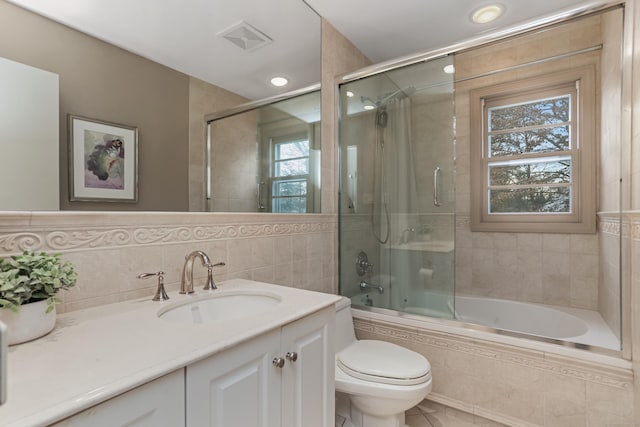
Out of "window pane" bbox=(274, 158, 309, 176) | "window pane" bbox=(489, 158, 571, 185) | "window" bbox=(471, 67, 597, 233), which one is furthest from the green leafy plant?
"window pane" bbox=(489, 158, 571, 185)

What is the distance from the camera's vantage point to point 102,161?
1024mm

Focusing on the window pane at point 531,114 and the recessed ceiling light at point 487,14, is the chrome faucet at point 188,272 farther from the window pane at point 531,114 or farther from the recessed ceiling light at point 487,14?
the window pane at point 531,114

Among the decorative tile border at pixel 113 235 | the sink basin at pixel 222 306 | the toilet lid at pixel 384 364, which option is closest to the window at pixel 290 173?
the decorative tile border at pixel 113 235

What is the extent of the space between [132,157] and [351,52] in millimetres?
1884

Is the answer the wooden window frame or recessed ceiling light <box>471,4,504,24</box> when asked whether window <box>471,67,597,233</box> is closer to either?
recessed ceiling light <box>471,4,504,24</box>

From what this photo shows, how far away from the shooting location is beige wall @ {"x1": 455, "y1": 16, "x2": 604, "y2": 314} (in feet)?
7.27

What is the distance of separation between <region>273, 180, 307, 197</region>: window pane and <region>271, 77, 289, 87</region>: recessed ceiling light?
551 mm

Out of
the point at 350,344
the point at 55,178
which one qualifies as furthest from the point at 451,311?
the point at 55,178

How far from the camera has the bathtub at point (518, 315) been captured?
5.27 ft

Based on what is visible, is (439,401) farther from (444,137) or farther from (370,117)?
(370,117)

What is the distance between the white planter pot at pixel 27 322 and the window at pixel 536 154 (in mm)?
2750

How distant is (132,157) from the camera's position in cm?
110

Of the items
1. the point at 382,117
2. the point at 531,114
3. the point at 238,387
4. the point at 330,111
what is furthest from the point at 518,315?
the point at 238,387

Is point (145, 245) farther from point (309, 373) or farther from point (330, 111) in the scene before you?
point (330, 111)
